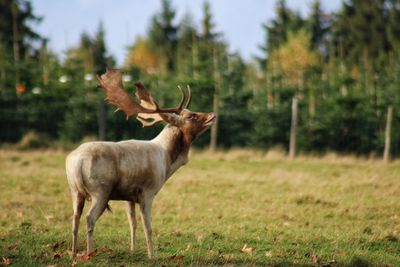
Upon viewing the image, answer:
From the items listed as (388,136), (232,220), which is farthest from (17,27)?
(232,220)

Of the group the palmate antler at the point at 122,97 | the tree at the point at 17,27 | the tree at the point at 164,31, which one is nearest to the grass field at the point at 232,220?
the palmate antler at the point at 122,97

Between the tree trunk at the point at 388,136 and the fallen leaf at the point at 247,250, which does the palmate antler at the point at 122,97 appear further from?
the tree trunk at the point at 388,136

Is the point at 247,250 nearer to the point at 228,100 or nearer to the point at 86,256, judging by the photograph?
the point at 86,256

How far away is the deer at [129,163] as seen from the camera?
709 cm

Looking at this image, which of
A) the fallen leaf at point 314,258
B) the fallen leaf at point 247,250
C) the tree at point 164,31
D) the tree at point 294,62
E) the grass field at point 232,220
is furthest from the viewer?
the tree at point 164,31

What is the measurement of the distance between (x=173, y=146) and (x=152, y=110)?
0.64m

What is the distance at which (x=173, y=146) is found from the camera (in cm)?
842

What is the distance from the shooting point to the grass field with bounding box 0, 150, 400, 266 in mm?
8023

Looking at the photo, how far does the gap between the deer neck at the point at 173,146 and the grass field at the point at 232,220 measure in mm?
1323

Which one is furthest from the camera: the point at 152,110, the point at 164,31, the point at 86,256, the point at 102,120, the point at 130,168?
the point at 164,31

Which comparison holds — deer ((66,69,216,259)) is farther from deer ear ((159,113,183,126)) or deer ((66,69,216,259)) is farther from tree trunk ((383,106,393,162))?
tree trunk ((383,106,393,162))

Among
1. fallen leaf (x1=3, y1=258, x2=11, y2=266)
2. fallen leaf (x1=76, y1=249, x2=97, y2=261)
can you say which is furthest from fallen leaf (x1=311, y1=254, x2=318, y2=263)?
fallen leaf (x1=3, y1=258, x2=11, y2=266)

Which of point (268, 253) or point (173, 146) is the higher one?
point (173, 146)

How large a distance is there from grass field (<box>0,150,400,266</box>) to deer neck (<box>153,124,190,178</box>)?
132 centimetres
